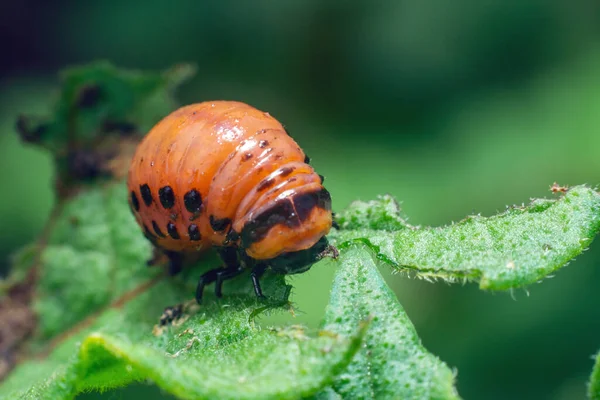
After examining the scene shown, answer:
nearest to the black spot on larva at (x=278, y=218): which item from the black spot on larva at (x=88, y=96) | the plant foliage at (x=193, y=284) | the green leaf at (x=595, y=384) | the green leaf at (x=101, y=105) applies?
the plant foliage at (x=193, y=284)

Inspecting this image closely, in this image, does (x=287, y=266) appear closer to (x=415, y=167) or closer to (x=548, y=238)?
(x=548, y=238)

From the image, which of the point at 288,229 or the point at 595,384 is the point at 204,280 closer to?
the point at 288,229

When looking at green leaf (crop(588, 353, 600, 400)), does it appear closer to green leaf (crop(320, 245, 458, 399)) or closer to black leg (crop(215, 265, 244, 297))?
green leaf (crop(320, 245, 458, 399))

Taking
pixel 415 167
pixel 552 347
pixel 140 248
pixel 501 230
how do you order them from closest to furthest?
1. pixel 501 230
2. pixel 140 248
3. pixel 552 347
4. pixel 415 167

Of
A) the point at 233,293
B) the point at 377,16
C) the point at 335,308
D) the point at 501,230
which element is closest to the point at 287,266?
the point at 233,293

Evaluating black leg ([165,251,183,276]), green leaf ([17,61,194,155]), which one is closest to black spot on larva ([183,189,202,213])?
black leg ([165,251,183,276])

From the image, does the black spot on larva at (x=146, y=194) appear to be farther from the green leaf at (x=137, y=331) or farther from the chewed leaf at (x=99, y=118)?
the chewed leaf at (x=99, y=118)
